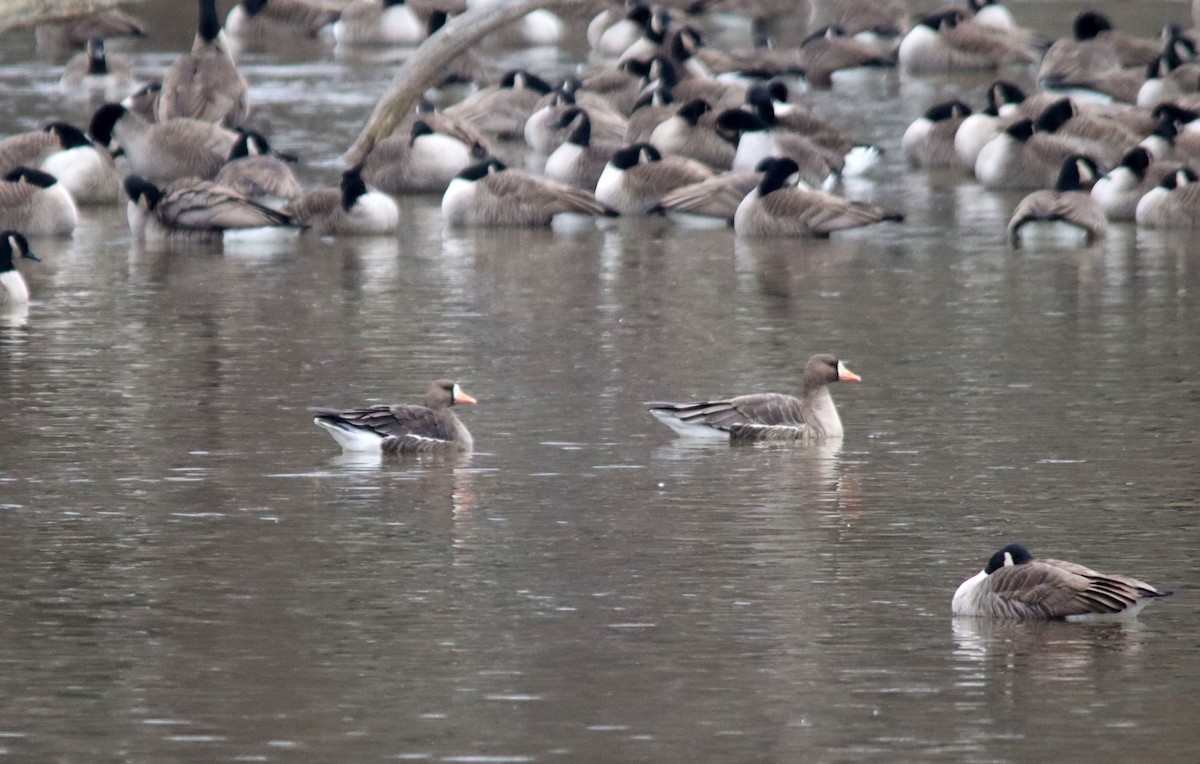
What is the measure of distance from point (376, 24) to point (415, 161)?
16.8m

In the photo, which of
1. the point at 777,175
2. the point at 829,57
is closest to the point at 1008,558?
the point at 777,175

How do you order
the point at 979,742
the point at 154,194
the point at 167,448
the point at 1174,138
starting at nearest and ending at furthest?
the point at 979,742 → the point at 167,448 → the point at 154,194 → the point at 1174,138

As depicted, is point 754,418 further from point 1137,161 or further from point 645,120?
point 645,120

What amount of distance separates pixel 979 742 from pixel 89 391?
8036 millimetres

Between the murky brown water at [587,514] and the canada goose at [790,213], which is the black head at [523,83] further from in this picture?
the murky brown water at [587,514]

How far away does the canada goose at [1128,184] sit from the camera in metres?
23.9

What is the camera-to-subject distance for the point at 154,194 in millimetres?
22609

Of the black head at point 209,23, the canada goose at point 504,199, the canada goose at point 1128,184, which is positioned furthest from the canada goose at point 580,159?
the black head at point 209,23

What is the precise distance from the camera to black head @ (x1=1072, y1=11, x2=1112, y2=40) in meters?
34.6

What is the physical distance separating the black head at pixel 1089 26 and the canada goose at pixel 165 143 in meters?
13.1

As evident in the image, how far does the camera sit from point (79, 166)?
2503 centimetres

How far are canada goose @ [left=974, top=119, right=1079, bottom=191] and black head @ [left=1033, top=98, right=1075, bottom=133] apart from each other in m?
0.36

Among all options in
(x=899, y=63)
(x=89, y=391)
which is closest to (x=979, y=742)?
(x=89, y=391)

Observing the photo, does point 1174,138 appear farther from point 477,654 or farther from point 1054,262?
point 477,654
